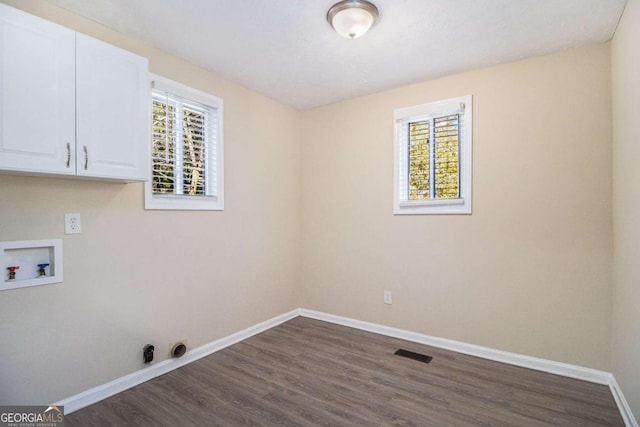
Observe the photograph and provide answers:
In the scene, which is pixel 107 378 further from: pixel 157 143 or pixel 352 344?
pixel 352 344

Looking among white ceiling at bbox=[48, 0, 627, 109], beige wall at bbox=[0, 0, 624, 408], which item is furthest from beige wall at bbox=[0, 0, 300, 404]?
white ceiling at bbox=[48, 0, 627, 109]

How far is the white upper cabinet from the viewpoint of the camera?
5.38ft

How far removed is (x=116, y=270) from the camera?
2.28m

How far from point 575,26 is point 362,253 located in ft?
8.42

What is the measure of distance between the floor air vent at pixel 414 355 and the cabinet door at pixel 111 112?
8.51ft

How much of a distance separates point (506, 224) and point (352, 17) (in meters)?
2.08

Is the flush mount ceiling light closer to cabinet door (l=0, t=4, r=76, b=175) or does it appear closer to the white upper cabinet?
the white upper cabinet

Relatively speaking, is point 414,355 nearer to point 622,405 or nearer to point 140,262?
point 622,405

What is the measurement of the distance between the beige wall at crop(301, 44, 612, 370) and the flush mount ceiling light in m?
1.27

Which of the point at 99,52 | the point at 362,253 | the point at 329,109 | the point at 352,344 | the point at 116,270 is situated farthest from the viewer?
the point at 329,109

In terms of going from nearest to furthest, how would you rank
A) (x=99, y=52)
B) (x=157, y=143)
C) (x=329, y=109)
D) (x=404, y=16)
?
(x=99, y=52)
(x=404, y=16)
(x=157, y=143)
(x=329, y=109)

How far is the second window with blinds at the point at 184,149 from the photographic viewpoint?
2547 mm

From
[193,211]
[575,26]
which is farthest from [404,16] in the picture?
[193,211]

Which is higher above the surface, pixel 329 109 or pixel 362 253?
pixel 329 109
